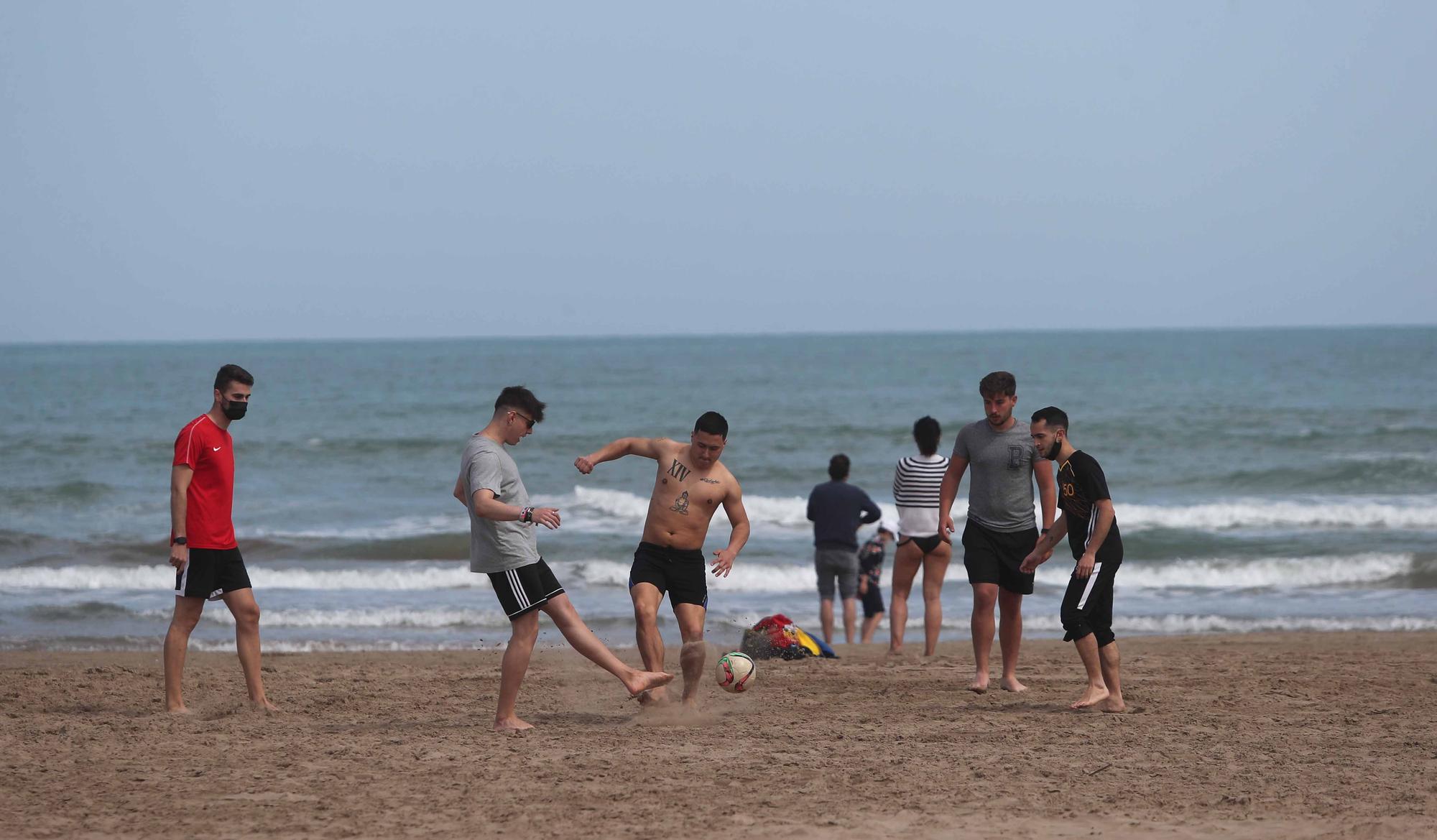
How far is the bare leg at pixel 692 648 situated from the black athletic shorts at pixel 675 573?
0.05 m

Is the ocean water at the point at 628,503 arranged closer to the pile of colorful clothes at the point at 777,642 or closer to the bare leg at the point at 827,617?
the bare leg at the point at 827,617

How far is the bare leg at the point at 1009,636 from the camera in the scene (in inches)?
302

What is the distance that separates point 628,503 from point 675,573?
558 inches

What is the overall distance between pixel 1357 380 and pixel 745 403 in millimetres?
26932

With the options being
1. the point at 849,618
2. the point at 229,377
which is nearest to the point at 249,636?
the point at 229,377

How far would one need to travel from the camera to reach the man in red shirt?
6.57 metres

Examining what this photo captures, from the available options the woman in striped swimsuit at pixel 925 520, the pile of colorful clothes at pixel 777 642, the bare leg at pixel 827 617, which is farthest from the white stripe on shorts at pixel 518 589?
the bare leg at pixel 827 617

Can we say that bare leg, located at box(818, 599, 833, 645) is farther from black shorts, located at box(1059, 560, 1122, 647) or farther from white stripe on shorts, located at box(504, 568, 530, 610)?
white stripe on shorts, located at box(504, 568, 530, 610)

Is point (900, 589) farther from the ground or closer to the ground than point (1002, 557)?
closer to the ground

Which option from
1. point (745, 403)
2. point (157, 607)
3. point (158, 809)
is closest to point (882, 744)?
point (158, 809)

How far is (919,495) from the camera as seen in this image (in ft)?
31.1

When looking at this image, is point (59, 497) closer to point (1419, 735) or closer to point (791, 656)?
point (791, 656)

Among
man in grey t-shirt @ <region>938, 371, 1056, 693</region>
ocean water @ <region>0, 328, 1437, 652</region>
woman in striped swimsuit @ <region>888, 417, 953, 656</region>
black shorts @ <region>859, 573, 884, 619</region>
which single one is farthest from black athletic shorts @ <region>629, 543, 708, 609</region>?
black shorts @ <region>859, 573, 884, 619</region>

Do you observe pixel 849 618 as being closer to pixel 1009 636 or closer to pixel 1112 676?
pixel 1009 636
